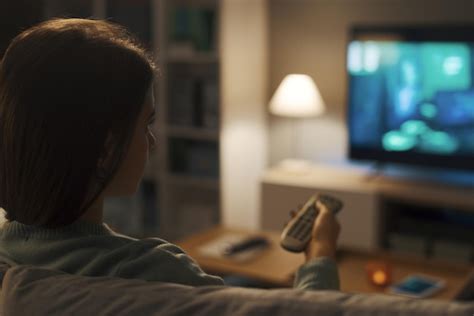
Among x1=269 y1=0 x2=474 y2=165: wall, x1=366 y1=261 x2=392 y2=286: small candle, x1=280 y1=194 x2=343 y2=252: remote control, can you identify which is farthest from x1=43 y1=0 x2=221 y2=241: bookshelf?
x1=280 y1=194 x2=343 y2=252: remote control

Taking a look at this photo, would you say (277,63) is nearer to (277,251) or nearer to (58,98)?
(277,251)

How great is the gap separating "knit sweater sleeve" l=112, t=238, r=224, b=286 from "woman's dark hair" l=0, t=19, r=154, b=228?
3.8 inches

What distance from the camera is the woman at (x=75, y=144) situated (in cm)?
96

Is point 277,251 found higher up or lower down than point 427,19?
lower down

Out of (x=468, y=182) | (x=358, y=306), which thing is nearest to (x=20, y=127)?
(x=358, y=306)

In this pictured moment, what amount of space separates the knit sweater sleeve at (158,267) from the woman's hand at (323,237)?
0.79 ft

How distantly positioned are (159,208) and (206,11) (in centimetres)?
115

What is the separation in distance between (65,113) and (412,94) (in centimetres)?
293

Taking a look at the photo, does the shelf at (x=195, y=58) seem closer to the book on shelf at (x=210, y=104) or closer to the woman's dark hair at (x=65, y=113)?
the book on shelf at (x=210, y=104)

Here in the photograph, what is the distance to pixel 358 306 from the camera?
0.80 meters

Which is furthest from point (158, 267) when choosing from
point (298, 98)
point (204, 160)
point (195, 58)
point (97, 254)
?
point (204, 160)

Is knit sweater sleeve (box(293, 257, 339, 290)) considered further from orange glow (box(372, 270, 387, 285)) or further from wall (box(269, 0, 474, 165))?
wall (box(269, 0, 474, 165))

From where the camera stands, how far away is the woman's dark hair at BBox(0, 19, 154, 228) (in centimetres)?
96

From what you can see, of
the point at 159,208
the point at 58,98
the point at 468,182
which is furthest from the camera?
the point at 159,208
